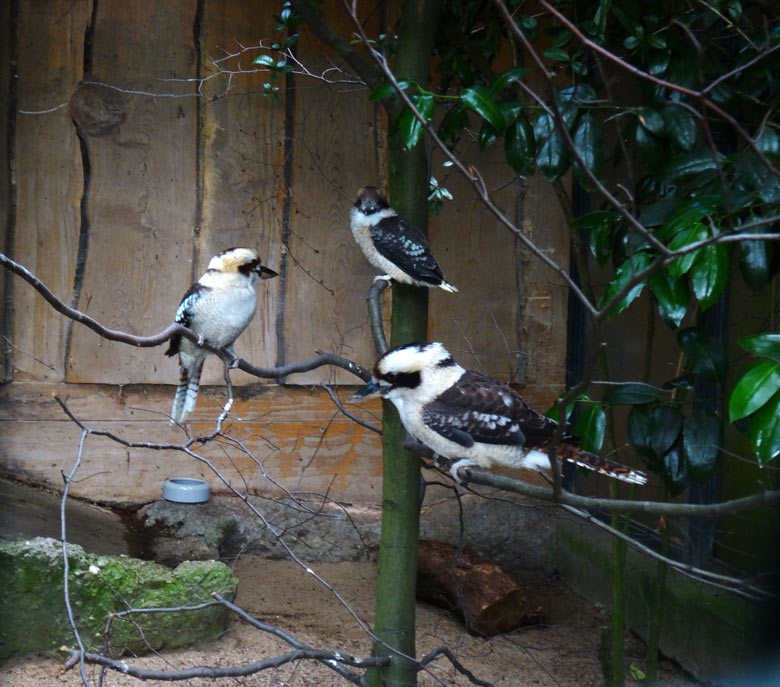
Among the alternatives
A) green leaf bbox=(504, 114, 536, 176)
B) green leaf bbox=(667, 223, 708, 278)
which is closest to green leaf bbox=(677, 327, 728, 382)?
green leaf bbox=(667, 223, 708, 278)

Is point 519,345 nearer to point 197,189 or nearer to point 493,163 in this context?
point 493,163

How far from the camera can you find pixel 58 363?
12.0 feet

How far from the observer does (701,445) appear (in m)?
2.24

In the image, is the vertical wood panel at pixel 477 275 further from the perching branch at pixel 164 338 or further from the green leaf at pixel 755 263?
the green leaf at pixel 755 263

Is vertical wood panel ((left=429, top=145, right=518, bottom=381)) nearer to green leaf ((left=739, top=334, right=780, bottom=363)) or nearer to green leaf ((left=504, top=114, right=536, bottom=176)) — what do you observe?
green leaf ((left=504, top=114, right=536, bottom=176))

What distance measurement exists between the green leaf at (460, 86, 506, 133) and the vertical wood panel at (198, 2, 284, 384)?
1.76 m

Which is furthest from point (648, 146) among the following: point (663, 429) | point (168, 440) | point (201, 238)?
point (168, 440)

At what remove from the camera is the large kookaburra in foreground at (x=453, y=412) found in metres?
2.40

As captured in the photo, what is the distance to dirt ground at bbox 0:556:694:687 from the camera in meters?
2.82

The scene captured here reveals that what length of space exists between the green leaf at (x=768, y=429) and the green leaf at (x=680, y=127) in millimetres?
829

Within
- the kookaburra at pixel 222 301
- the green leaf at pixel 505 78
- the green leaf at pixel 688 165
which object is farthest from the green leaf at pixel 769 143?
the kookaburra at pixel 222 301

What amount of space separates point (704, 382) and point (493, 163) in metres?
1.41

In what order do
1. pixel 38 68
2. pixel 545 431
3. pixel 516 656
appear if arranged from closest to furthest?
pixel 545 431, pixel 516 656, pixel 38 68

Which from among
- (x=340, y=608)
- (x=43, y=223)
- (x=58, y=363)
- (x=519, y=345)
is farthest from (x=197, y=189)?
(x=340, y=608)
